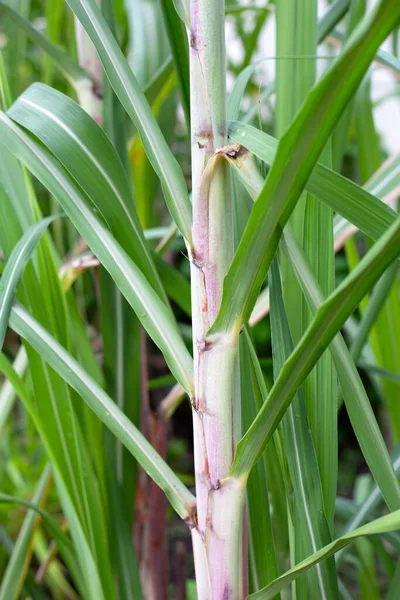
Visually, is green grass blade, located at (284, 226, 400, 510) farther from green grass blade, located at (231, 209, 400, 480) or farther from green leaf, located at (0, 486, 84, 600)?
green leaf, located at (0, 486, 84, 600)

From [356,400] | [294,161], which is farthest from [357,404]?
[294,161]

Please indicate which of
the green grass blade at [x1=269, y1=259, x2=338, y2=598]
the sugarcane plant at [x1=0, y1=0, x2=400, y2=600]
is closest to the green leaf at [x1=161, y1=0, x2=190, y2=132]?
the sugarcane plant at [x1=0, y1=0, x2=400, y2=600]

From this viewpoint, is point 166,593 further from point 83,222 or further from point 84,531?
point 83,222

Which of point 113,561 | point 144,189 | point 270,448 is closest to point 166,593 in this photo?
point 113,561

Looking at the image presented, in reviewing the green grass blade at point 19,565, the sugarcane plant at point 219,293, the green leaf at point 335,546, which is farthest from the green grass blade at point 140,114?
the green grass blade at point 19,565

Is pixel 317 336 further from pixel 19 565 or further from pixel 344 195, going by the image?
pixel 19 565

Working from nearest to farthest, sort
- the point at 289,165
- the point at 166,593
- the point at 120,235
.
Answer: the point at 289,165
the point at 120,235
the point at 166,593

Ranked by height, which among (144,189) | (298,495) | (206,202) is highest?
(144,189)
